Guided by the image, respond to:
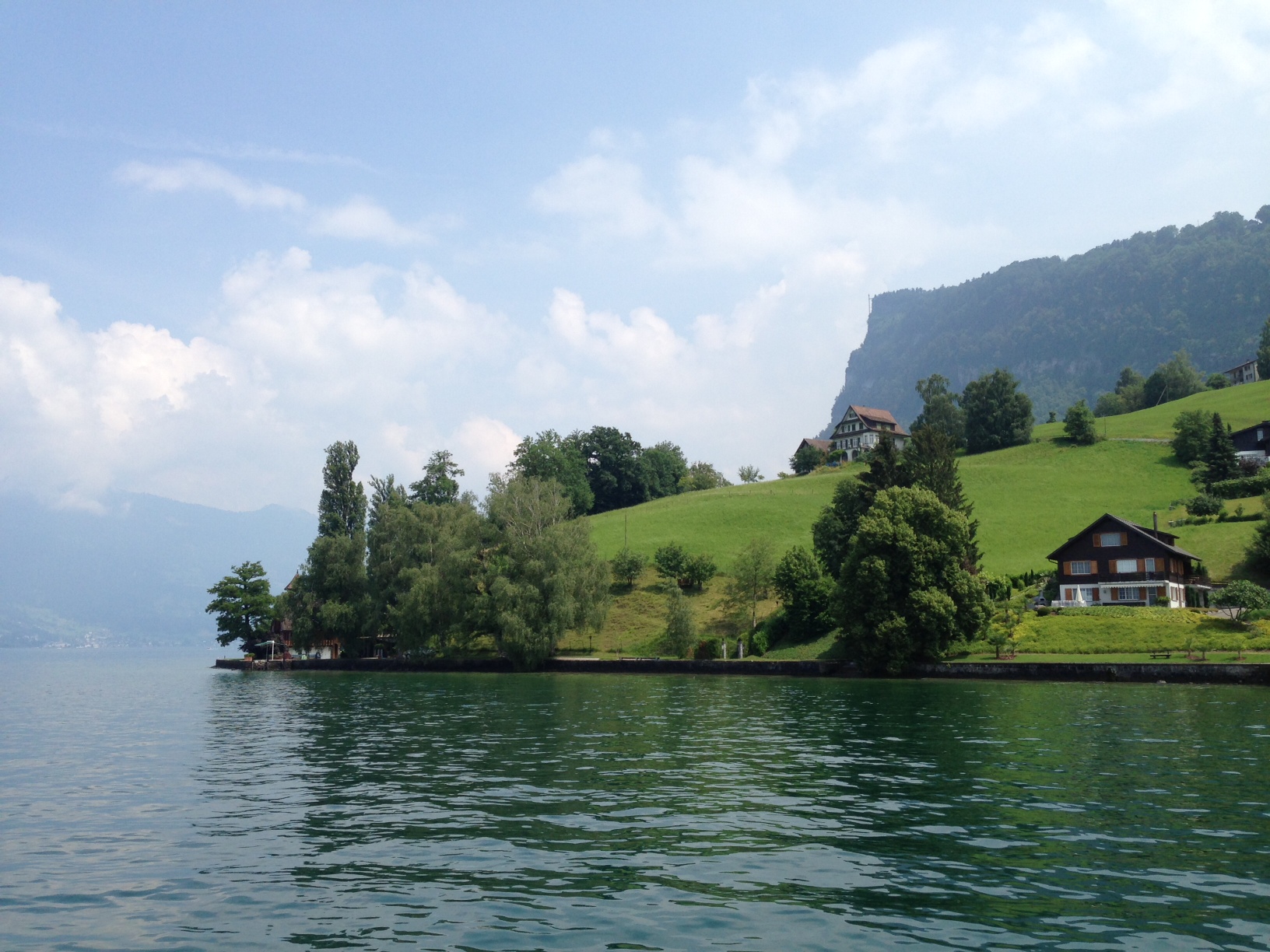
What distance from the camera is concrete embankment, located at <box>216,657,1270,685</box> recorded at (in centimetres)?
6253

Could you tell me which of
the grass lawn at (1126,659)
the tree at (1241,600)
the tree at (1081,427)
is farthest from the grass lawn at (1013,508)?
the grass lawn at (1126,659)

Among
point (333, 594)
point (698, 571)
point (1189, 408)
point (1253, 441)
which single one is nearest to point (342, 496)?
point (333, 594)

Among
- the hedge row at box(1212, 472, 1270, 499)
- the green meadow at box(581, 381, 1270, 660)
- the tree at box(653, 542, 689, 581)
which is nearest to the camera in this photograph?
the green meadow at box(581, 381, 1270, 660)

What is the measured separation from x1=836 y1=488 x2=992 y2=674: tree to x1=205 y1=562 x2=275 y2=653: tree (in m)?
95.5

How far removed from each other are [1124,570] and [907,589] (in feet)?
98.3

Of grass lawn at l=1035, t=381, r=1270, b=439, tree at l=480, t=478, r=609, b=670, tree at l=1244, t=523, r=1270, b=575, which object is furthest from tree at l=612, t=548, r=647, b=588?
grass lawn at l=1035, t=381, r=1270, b=439

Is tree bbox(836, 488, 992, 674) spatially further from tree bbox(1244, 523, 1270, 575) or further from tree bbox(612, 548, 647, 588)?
tree bbox(612, 548, 647, 588)

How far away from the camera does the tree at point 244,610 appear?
13950 cm

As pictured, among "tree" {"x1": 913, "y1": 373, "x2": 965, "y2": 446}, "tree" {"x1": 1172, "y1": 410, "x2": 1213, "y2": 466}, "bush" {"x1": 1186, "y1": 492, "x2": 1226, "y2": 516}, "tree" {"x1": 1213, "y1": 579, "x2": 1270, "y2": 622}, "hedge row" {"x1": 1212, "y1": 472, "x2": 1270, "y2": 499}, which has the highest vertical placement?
"tree" {"x1": 913, "y1": 373, "x2": 965, "y2": 446}

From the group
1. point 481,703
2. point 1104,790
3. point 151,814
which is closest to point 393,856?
point 151,814

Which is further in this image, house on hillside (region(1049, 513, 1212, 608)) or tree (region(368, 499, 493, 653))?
tree (region(368, 499, 493, 653))

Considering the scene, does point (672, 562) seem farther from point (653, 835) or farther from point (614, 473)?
point (653, 835)

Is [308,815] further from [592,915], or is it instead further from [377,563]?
[377,563]

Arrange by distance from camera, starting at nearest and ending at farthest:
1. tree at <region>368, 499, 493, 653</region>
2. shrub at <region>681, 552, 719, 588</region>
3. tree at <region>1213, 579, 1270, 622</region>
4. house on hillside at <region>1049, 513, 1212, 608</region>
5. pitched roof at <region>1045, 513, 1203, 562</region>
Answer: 1. tree at <region>1213, 579, 1270, 622</region>
2. house on hillside at <region>1049, 513, 1212, 608</region>
3. pitched roof at <region>1045, 513, 1203, 562</region>
4. tree at <region>368, 499, 493, 653</region>
5. shrub at <region>681, 552, 719, 588</region>
